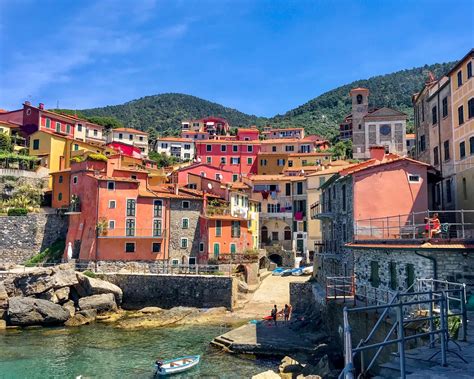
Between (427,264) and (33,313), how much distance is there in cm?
3132

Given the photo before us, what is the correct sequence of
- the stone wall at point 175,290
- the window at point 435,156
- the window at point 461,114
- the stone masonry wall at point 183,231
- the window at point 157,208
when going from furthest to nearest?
1. the stone masonry wall at point 183,231
2. the window at point 157,208
3. the stone wall at point 175,290
4. the window at point 435,156
5. the window at point 461,114

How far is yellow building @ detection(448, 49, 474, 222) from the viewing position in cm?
2773

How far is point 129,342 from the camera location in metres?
31.0

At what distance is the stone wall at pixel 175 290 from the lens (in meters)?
41.2

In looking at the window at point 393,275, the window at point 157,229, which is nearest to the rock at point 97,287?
the window at point 157,229

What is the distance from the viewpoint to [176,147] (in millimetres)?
106500

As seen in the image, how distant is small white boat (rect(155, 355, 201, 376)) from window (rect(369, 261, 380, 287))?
433 inches

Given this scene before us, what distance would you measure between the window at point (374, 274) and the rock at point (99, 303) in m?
25.1

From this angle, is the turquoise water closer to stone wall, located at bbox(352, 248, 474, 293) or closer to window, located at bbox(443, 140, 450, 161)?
stone wall, located at bbox(352, 248, 474, 293)

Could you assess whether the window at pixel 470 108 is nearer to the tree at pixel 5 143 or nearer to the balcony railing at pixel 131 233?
the balcony railing at pixel 131 233

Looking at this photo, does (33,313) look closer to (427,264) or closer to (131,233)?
(131,233)

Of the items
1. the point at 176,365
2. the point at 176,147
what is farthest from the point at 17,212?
the point at 176,147

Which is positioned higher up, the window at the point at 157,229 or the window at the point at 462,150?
the window at the point at 462,150

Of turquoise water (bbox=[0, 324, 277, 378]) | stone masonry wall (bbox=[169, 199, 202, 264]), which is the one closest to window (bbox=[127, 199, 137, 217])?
stone masonry wall (bbox=[169, 199, 202, 264])
